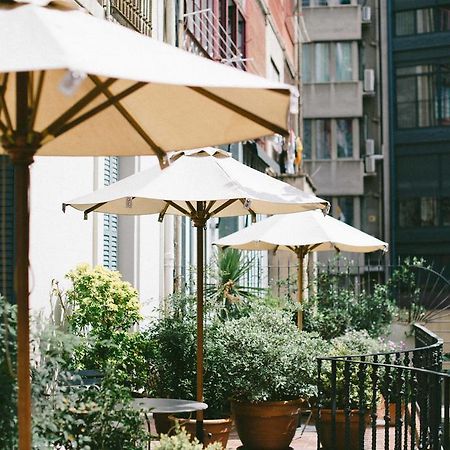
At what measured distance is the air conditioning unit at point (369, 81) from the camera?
45500mm

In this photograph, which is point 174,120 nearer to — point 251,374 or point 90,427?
point 90,427

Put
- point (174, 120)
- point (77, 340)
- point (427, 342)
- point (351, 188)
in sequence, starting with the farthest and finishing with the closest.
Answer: point (351, 188), point (427, 342), point (77, 340), point (174, 120)

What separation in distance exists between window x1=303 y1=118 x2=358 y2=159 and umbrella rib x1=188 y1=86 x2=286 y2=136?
133ft

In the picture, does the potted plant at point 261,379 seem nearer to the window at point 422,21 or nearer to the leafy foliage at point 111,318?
the leafy foliage at point 111,318

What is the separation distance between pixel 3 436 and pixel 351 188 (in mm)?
40245

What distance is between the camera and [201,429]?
29.2ft

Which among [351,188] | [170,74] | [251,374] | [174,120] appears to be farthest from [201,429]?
[351,188]

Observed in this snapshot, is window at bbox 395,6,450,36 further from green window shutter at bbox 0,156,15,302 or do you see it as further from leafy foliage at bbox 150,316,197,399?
green window shutter at bbox 0,156,15,302

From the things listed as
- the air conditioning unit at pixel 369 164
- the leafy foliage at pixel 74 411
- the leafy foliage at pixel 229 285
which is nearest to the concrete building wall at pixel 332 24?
the air conditioning unit at pixel 369 164

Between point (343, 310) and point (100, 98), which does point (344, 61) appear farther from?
point (100, 98)

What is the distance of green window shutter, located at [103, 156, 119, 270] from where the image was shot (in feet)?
42.2

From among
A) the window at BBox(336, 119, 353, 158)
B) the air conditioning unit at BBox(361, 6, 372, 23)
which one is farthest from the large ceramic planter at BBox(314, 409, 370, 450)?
the air conditioning unit at BBox(361, 6, 372, 23)

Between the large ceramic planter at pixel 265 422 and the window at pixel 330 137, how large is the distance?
35632mm

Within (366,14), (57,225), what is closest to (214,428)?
(57,225)
